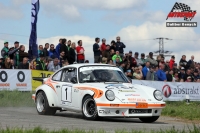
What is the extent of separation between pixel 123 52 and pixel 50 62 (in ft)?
14.1

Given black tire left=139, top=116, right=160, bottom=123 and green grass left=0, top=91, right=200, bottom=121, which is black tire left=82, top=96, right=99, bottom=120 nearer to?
black tire left=139, top=116, right=160, bottom=123

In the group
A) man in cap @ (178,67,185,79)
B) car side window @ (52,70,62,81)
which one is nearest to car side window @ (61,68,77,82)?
car side window @ (52,70,62,81)

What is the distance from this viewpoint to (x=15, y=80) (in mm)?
24703

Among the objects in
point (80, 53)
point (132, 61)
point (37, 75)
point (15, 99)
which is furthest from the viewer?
point (132, 61)

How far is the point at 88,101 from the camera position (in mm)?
16031

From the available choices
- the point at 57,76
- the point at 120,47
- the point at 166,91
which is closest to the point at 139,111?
the point at 57,76

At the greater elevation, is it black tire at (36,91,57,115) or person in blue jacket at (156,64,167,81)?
person in blue jacket at (156,64,167,81)

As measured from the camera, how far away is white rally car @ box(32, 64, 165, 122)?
15562 millimetres

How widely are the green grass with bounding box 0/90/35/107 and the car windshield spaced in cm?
599

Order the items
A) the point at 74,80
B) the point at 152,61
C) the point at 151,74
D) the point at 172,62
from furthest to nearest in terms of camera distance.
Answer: the point at 172,62
the point at 152,61
the point at 151,74
the point at 74,80

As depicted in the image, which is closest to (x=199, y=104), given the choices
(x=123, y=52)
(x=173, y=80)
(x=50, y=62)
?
(x=173, y=80)

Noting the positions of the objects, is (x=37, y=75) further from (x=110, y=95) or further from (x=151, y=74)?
(x=110, y=95)

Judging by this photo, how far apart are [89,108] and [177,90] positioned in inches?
518

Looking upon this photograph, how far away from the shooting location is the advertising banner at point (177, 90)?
27750 mm
